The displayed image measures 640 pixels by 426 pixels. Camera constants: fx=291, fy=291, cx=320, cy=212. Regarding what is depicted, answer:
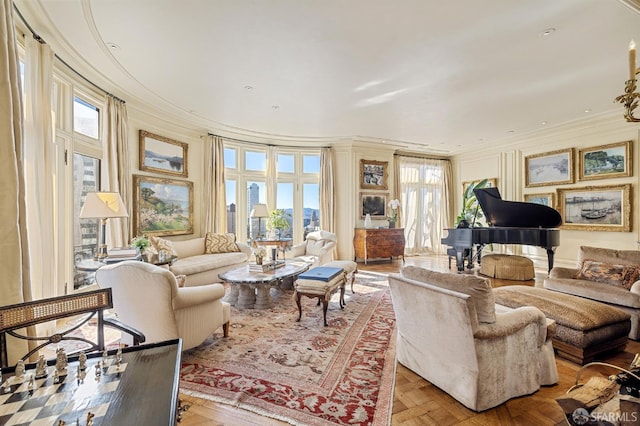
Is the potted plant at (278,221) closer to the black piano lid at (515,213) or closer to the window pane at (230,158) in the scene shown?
the window pane at (230,158)

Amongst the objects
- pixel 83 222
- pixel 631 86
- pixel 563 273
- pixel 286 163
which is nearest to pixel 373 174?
pixel 286 163

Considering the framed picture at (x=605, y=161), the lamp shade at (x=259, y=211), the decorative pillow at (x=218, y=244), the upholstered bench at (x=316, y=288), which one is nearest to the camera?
the upholstered bench at (x=316, y=288)

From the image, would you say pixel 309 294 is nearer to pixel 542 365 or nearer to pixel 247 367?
pixel 247 367


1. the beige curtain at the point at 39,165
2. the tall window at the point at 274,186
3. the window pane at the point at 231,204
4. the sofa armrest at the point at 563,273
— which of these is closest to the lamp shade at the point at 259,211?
the tall window at the point at 274,186

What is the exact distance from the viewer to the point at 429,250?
30.7ft

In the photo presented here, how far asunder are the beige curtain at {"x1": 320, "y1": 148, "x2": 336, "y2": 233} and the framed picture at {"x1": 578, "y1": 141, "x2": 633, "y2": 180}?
18.3 feet

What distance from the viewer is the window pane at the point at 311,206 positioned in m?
8.12

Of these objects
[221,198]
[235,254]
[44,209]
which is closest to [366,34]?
[44,209]

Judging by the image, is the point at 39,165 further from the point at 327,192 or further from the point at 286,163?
the point at 327,192

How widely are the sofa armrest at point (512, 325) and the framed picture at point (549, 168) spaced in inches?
240

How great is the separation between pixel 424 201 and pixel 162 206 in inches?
291

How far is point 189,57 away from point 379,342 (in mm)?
3967

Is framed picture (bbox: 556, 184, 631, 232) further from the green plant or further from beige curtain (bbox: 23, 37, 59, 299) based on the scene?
beige curtain (bbox: 23, 37, 59, 299)

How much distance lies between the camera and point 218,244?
6078 millimetres
